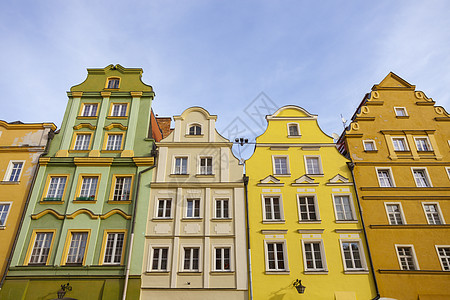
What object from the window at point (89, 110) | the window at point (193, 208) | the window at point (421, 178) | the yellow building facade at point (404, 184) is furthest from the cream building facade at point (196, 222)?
the window at point (421, 178)

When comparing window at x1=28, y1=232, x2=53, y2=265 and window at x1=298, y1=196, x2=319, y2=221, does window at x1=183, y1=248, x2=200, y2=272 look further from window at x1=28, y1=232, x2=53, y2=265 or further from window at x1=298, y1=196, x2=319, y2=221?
window at x1=28, y1=232, x2=53, y2=265

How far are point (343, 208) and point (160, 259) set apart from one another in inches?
510

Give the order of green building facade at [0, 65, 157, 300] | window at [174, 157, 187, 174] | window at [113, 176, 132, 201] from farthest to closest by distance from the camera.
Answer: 1. window at [174, 157, 187, 174]
2. window at [113, 176, 132, 201]
3. green building facade at [0, 65, 157, 300]

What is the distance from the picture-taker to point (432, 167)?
23250 mm

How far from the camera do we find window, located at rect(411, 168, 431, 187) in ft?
74.7

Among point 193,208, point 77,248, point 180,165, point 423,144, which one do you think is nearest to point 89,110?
point 180,165

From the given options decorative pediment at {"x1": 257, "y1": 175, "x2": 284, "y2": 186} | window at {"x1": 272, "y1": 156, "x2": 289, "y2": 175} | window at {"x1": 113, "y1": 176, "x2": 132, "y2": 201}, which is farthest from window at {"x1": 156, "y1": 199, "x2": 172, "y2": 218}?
window at {"x1": 272, "y1": 156, "x2": 289, "y2": 175}

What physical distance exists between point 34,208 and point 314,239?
1916 centimetres

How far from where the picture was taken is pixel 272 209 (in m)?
21.8

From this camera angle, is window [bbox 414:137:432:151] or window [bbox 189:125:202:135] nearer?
window [bbox 414:137:432:151]

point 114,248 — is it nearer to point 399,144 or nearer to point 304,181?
point 304,181

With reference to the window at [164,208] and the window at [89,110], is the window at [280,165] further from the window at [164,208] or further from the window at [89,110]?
the window at [89,110]

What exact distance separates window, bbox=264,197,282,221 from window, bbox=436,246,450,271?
408 inches

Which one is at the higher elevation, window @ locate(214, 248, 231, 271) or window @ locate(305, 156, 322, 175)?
window @ locate(305, 156, 322, 175)
